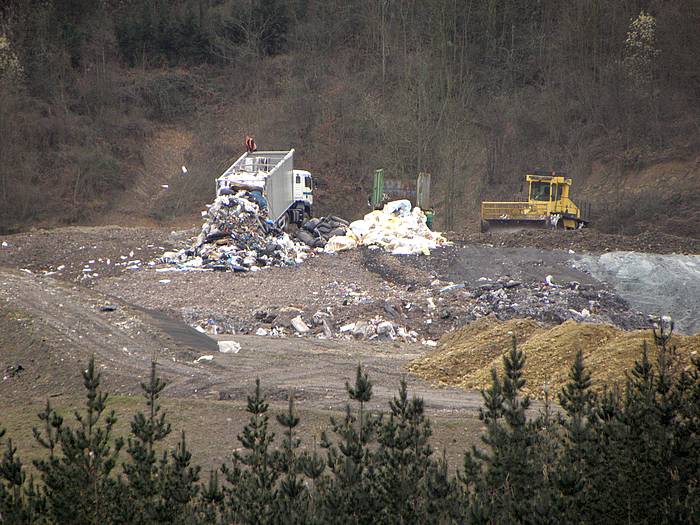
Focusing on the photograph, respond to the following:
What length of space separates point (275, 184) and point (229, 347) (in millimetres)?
15461

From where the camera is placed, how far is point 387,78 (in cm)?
4688

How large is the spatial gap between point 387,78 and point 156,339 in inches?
1488

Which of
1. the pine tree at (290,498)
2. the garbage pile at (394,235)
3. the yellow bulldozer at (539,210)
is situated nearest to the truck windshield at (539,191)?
the yellow bulldozer at (539,210)

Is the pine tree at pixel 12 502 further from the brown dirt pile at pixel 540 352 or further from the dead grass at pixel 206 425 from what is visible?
the brown dirt pile at pixel 540 352

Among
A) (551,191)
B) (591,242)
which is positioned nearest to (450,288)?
(591,242)

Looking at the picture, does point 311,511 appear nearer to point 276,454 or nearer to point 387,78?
point 276,454

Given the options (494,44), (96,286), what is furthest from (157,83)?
(96,286)

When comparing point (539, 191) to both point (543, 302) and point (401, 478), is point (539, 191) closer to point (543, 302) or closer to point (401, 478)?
point (543, 302)

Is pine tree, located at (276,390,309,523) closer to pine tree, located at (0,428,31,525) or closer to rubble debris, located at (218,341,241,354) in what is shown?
pine tree, located at (0,428,31,525)

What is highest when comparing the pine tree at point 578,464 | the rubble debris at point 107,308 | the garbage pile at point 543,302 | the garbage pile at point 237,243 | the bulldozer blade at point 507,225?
the bulldozer blade at point 507,225

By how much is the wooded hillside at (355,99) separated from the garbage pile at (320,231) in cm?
868

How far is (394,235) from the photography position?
81.7 feet

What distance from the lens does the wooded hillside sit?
124ft

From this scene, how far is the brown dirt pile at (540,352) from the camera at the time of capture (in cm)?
941
